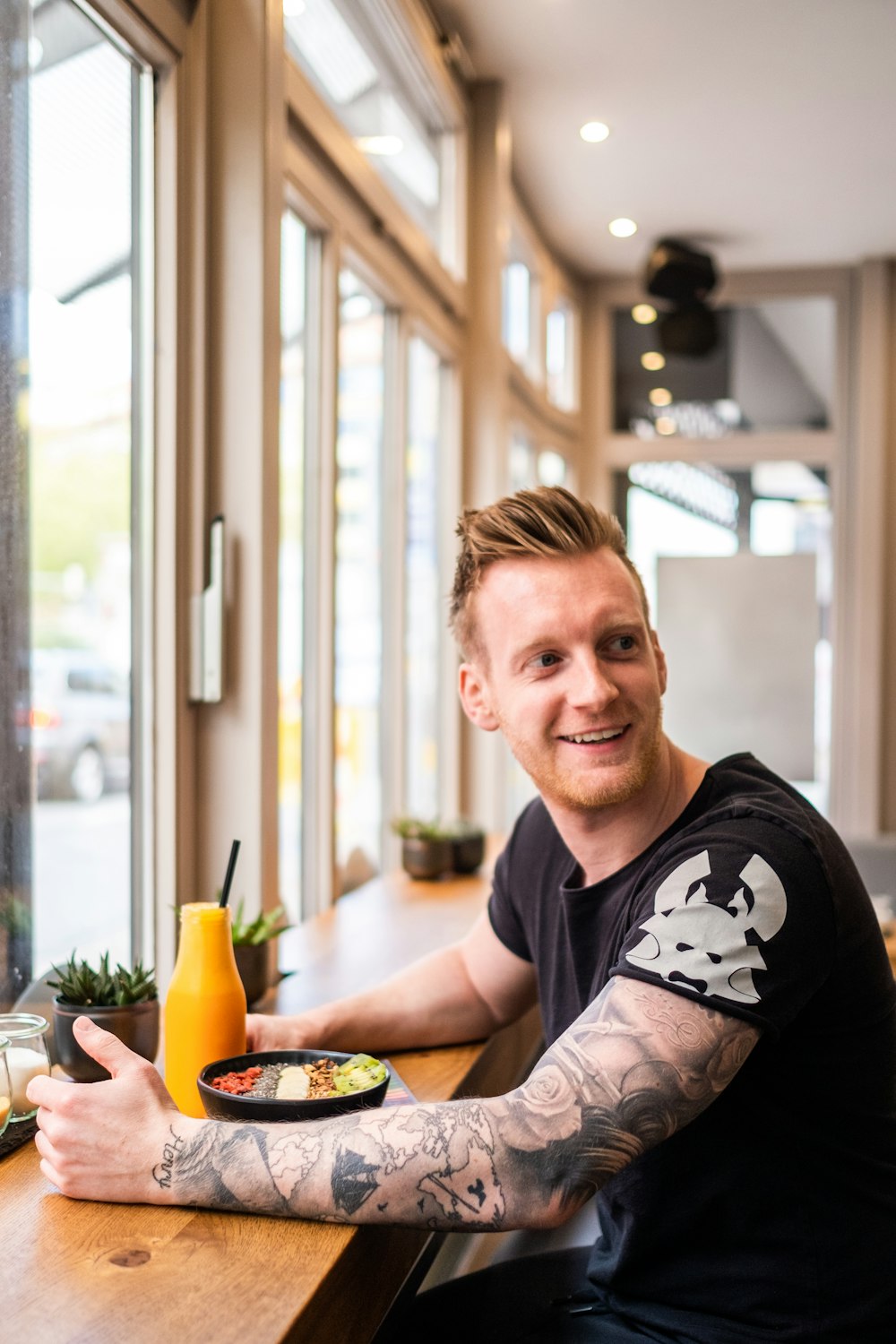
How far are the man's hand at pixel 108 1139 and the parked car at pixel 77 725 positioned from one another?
0.69 m

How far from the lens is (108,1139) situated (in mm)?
1151

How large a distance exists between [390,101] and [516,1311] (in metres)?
3.33

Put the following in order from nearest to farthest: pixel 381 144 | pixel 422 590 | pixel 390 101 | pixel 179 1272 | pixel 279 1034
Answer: pixel 179 1272, pixel 279 1034, pixel 381 144, pixel 390 101, pixel 422 590

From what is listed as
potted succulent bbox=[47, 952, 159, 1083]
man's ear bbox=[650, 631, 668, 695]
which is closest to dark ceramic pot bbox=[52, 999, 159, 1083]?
potted succulent bbox=[47, 952, 159, 1083]

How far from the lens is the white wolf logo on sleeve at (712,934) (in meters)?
1.12

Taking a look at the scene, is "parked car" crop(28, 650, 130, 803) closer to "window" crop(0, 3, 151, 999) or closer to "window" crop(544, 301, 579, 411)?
"window" crop(0, 3, 151, 999)

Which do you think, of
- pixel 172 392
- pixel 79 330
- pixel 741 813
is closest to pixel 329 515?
pixel 172 392

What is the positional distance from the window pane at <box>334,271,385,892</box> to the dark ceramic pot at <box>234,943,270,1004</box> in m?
1.31

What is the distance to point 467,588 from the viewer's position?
158 centimetres

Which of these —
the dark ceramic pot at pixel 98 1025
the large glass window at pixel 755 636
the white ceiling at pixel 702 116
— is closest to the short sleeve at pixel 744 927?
the dark ceramic pot at pixel 98 1025

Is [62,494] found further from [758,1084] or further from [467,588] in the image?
[758,1084]

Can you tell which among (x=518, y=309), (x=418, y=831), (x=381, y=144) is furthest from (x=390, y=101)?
(x=418, y=831)

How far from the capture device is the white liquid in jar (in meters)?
1.33

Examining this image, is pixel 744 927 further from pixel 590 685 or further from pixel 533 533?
pixel 533 533
